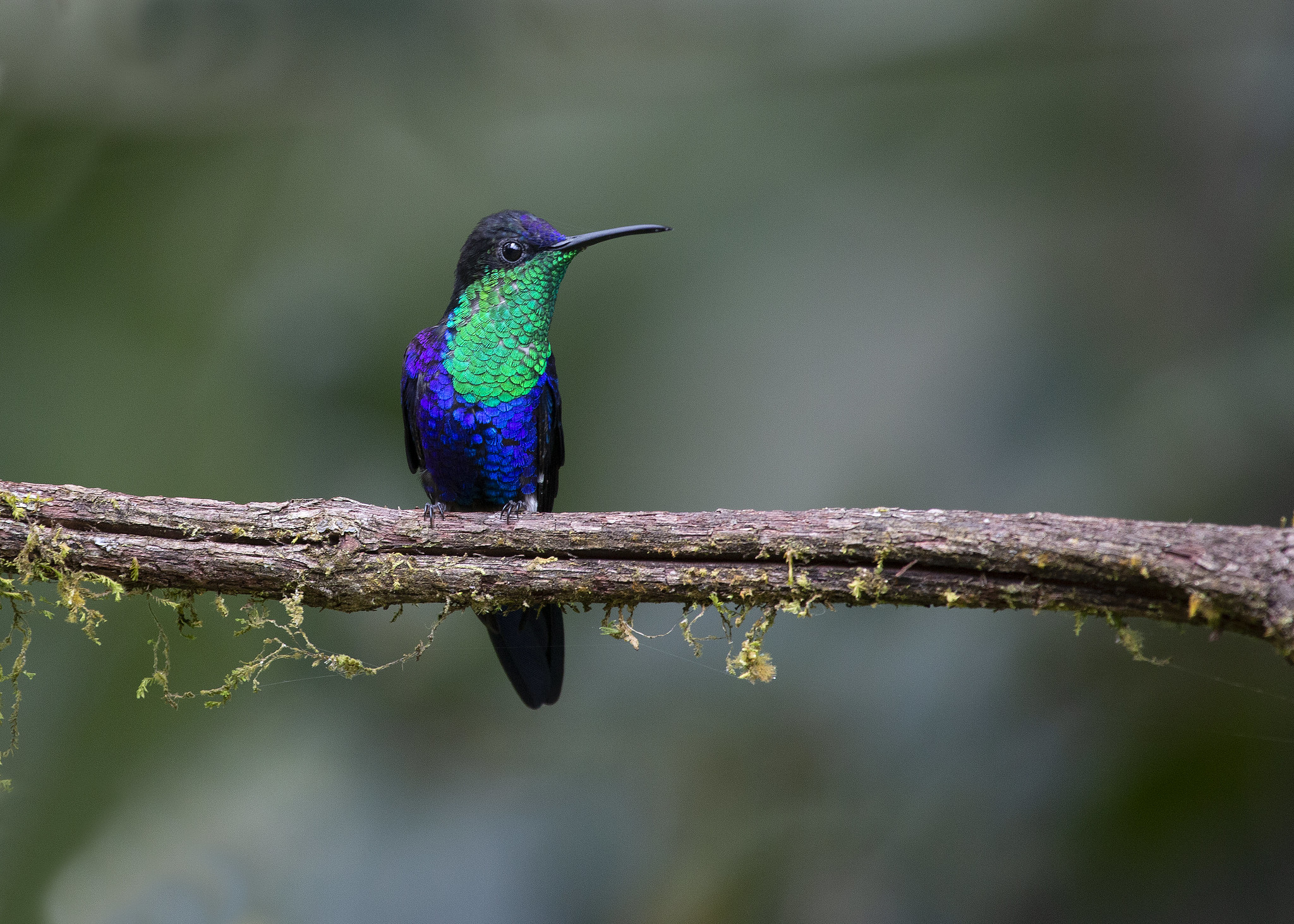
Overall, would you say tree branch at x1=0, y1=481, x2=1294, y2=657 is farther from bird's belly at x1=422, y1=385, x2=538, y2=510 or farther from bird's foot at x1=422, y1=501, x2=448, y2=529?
bird's belly at x1=422, y1=385, x2=538, y2=510

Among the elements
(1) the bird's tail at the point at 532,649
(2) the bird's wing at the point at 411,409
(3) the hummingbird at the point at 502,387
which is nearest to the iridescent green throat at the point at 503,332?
(3) the hummingbird at the point at 502,387

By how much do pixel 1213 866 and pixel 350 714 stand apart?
3706mm

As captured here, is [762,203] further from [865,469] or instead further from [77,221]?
[77,221]

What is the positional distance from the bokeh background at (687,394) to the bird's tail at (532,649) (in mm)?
1385

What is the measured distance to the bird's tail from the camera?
9.91ft

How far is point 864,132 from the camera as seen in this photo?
16.3ft

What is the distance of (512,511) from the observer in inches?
105

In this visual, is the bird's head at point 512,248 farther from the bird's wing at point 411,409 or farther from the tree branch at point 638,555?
the tree branch at point 638,555

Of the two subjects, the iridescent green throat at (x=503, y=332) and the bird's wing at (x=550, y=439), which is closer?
the iridescent green throat at (x=503, y=332)

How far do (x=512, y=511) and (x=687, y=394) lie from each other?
6.96 feet

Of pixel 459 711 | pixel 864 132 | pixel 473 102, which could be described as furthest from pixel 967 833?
pixel 473 102

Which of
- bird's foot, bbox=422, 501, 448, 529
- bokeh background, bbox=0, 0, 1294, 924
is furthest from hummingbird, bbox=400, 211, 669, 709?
bokeh background, bbox=0, 0, 1294, 924

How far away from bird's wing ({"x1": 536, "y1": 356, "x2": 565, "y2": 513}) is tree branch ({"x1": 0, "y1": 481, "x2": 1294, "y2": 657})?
787 millimetres

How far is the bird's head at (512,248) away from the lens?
9.93 ft
